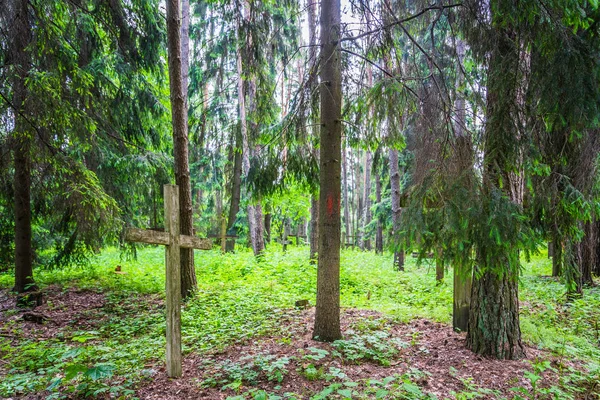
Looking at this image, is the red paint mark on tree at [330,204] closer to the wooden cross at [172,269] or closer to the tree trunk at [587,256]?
the wooden cross at [172,269]

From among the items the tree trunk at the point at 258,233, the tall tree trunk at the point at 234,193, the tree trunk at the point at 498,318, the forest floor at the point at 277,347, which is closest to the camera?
the forest floor at the point at 277,347

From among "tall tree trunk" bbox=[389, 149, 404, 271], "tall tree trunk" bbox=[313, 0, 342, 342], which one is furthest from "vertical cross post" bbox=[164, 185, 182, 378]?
"tall tree trunk" bbox=[389, 149, 404, 271]

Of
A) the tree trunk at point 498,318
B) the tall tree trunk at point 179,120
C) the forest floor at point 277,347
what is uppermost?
the tall tree trunk at point 179,120

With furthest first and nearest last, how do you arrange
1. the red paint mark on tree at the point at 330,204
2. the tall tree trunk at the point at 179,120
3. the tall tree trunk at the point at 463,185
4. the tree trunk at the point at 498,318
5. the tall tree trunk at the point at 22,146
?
the tall tree trunk at the point at 179,120, the tall tree trunk at the point at 22,146, the red paint mark on tree at the point at 330,204, the tree trunk at the point at 498,318, the tall tree trunk at the point at 463,185

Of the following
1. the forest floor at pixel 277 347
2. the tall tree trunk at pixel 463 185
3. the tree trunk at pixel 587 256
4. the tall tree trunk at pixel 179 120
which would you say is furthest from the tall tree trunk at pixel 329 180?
the tree trunk at pixel 587 256

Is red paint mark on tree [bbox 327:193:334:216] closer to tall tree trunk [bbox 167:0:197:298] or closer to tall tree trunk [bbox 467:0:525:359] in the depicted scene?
tall tree trunk [bbox 467:0:525:359]

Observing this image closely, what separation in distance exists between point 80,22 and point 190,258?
5.82m

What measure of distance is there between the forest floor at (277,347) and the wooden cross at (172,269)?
30 centimetres

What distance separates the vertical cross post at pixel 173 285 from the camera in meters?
4.01

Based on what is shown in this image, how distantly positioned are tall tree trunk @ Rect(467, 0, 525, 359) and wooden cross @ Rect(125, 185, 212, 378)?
11.1 ft

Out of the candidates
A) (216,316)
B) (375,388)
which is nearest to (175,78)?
(216,316)

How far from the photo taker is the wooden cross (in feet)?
13.1

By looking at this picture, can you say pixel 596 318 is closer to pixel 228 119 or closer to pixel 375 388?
pixel 375 388

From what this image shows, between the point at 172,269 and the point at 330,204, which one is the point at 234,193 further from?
the point at 172,269
